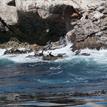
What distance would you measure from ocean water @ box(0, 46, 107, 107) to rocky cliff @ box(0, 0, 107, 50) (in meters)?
1.15

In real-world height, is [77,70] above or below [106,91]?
below

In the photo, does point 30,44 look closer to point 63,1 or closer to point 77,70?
point 63,1

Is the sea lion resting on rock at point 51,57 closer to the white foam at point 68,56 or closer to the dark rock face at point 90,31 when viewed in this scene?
the white foam at point 68,56

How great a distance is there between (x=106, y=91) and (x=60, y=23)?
15065 millimetres

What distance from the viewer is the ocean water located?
956cm

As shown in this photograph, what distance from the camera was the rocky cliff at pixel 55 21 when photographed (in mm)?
23828

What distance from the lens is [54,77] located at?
15.4m

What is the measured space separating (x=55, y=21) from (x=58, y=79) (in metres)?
11.3

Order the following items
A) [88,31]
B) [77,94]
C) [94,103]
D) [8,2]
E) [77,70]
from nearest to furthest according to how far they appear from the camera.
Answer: [94,103], [77,94], [77,70], [88,31], [8,2]

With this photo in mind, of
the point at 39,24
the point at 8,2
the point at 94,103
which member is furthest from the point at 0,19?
the point at 94,103

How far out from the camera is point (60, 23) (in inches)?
1022

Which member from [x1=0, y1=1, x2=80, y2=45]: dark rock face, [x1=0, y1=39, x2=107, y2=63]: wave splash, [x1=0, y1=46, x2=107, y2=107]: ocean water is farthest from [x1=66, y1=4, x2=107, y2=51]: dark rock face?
[x1=0, y1=1, x2=80, y2=45]: dark rock face

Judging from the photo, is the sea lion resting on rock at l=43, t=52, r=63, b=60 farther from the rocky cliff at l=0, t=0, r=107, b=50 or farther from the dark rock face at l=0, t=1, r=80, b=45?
the dark rock face at l=0, t=1, r=80, b=45

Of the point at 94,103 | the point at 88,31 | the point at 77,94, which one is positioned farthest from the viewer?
the point at 88,31
